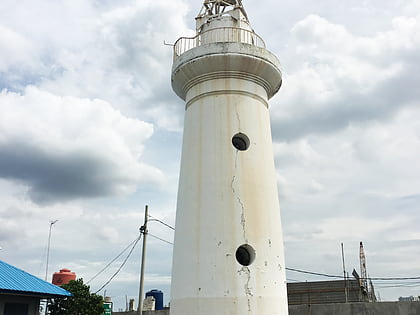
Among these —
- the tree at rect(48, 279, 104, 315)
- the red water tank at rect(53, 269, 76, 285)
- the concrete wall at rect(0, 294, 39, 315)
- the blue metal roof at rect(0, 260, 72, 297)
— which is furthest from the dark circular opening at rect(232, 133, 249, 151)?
the red water tank at rect(53, 269, 76, 285)

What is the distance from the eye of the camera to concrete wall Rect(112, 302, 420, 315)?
16141 mm

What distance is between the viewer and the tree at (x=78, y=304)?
1753 cm

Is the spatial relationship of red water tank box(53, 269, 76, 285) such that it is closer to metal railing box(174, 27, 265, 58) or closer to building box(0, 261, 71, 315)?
building box(0, 261, 71, 315)

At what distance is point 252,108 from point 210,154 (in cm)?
157

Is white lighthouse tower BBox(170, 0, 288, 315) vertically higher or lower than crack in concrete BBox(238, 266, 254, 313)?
higher

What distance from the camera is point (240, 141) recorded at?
10188 mm

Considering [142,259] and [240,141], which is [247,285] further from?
[142,259]

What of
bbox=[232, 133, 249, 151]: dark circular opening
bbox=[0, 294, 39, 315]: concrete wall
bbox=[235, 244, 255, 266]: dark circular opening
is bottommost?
bbox=[0, 294, 39, 315]: concrete wall

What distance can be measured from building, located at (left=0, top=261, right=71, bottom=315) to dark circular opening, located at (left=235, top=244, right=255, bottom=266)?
28.6ft

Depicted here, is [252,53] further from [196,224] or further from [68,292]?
[68,292]

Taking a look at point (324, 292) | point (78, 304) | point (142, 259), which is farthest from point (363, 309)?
point (78, 304)

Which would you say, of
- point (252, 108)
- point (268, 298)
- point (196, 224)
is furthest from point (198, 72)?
point (268, 298)

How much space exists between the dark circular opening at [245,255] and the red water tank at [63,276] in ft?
55.2

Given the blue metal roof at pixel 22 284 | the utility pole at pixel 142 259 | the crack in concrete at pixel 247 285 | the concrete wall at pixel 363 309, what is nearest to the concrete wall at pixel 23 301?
the blue metal roof at pixel 22 284
